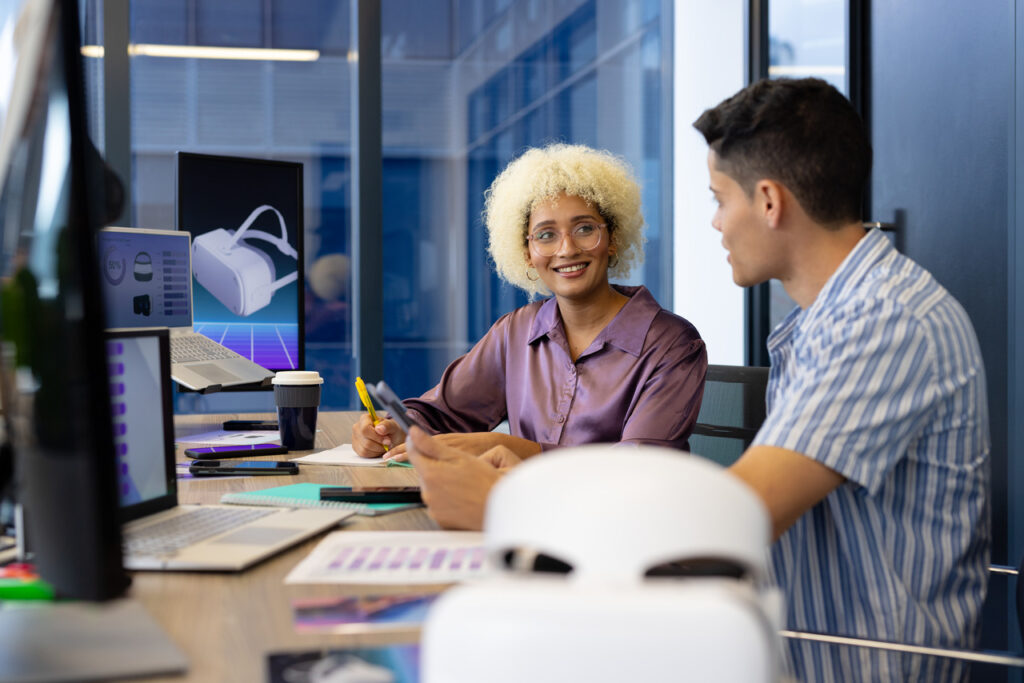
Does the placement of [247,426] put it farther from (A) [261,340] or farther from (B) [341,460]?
(B) [341,460]

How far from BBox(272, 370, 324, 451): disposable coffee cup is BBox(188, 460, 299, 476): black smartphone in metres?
0.26

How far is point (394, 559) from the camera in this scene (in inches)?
42.1

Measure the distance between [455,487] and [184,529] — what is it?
1.12 feet

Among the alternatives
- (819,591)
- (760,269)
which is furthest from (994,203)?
(819,591)

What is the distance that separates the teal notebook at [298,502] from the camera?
1.36m

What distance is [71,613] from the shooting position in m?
0.85

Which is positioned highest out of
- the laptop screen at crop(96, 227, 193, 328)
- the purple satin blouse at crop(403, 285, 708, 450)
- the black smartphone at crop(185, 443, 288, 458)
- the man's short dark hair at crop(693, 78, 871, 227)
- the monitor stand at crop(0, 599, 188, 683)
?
the man's short dark hair at crop(693, 78, 871, 227)

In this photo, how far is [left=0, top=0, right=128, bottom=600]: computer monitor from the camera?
66 cm

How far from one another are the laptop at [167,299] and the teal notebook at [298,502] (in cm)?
83

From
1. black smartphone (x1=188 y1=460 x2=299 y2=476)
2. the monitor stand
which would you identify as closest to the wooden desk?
the monitor stand

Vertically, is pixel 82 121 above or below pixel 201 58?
below

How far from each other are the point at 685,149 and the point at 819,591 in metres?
2.86

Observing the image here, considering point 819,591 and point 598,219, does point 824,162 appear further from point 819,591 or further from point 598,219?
point 598,219

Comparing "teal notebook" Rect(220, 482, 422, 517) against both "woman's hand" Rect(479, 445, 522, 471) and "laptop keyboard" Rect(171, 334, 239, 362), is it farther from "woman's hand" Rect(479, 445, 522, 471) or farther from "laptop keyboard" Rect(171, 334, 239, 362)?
"laptop keyboard" Rect(171, 334, 239, 362)
